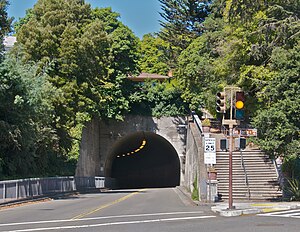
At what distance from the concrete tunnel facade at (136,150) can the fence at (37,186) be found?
588cm

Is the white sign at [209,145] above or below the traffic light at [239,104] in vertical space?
below

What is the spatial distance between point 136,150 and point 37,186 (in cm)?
3953

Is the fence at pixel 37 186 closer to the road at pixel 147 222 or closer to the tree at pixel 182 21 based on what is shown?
the road at pixel 147 222

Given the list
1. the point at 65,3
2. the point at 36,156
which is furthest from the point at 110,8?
the point at 36,156

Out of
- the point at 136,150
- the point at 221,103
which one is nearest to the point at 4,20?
the point at 221,103

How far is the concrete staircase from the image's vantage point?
1051 inches

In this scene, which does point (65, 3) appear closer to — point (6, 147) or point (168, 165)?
point (6, 147)

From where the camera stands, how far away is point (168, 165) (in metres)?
67.4

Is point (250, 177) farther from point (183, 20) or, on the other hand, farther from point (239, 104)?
point (183, 20)

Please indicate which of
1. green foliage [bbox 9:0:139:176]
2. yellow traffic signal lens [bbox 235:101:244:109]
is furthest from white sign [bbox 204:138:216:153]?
green foliage [bbox 9:0:139:176]

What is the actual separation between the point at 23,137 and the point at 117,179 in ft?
127

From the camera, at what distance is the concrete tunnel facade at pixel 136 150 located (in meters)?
50.9

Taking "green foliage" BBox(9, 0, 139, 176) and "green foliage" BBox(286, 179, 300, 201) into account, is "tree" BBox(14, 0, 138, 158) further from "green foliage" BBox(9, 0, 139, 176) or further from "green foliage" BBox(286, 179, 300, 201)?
"green foliage" BBox(286, 179, 300, 201)

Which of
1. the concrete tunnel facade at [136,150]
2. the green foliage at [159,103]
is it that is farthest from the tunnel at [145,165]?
the green foliage at [159,103]
